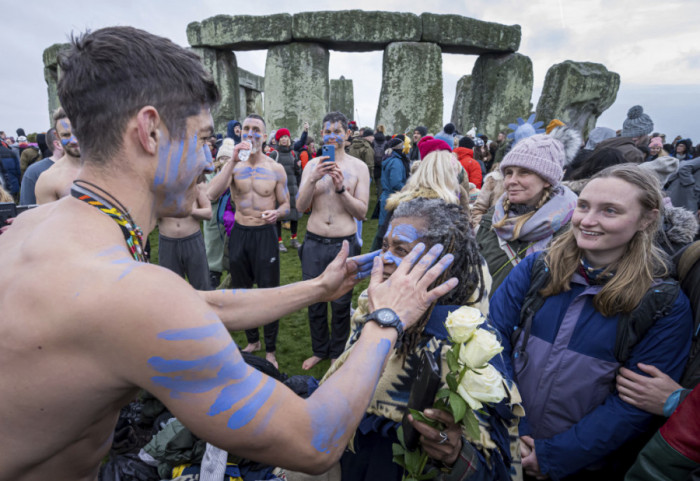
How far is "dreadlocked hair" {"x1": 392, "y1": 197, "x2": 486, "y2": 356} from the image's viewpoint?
1.70 metres

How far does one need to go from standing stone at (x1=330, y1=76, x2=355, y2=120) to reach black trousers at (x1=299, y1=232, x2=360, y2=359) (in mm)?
25582

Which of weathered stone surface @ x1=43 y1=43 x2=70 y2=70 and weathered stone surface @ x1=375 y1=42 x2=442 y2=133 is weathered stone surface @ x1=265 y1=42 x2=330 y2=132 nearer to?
weathered stone surface @ x1=375 y1=42 x2=442 y2=133

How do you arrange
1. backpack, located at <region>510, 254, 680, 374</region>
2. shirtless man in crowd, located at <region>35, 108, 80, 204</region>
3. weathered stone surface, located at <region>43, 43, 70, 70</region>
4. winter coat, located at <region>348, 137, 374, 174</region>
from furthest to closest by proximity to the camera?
weathered stone surface, located at <region>43, 43, 70, 70</region>
winter coat, located at <region>348, 137, 374, 174</region>
shirtless man in crowd, located at <region>35, 108, 80, 204</region>
backpack, located at <region>510, 254, 680, 374</region>

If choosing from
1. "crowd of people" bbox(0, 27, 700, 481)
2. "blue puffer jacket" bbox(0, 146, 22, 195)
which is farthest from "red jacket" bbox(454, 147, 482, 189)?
"blue puffer jacket" bbox(0, 146, 22, 195)

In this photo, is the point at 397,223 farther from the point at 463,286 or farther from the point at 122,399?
the point at 122,399

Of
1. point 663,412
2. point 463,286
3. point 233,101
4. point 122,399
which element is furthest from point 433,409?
point 233,101

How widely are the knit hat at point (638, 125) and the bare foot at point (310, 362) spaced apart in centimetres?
578

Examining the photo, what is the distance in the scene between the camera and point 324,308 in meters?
3.80

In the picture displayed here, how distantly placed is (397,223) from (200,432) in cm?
119

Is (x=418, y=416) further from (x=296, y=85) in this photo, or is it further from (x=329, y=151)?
(x=296, y=85)

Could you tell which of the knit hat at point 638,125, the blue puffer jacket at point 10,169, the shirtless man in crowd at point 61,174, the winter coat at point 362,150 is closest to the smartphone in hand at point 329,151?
the shirtless man in crowd at point 61,174

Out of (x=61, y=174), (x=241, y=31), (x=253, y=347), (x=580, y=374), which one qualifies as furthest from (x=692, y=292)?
(x=241, y=31)

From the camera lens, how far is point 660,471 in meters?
1.33

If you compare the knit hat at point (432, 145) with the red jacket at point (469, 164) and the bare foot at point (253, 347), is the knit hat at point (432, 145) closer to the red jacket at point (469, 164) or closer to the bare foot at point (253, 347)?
the red jacket at point (469, 164)
